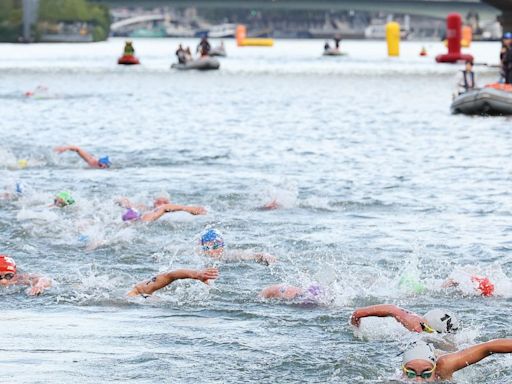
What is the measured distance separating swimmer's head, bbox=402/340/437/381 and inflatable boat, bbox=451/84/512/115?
37.1m

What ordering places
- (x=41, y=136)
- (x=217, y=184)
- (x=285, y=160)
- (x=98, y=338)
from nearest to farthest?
(x=98, y=338)
(x=217, y=184)
(x=285, y=160)
(x=41, y=136)

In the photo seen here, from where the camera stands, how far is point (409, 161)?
3581 cm

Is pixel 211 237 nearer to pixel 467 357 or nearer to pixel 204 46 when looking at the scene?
pixel 467 357

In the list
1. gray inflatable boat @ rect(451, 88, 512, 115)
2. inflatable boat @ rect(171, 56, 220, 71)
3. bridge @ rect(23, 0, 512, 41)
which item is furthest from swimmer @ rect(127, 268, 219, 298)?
bridge @ rect(23, 0, 512, 41)

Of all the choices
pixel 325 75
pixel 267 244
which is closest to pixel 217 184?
pixel 267 244

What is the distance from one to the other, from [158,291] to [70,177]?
13081 millimetres

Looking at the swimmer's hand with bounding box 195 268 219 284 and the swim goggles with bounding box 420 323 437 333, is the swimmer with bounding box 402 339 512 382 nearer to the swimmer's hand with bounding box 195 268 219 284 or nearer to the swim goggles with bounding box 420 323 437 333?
the swim goggles with bounding box 420 323 437 333

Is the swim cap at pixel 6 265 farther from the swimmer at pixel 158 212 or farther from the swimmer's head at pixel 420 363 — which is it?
the swimmer's head at pixel 420 363

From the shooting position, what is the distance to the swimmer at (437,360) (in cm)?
1260

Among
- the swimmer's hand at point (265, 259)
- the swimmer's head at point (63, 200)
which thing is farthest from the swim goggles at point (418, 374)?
the swimmer's head at point (63, 200)

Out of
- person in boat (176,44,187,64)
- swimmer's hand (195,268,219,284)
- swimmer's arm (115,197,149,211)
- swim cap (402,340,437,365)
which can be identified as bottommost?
person in boat (176,44,187,64)

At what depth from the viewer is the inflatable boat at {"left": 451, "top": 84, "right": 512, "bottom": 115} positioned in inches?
1944

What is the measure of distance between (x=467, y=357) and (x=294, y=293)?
4.42 metres

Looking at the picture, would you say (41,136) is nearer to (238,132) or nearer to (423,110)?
(238,132)
